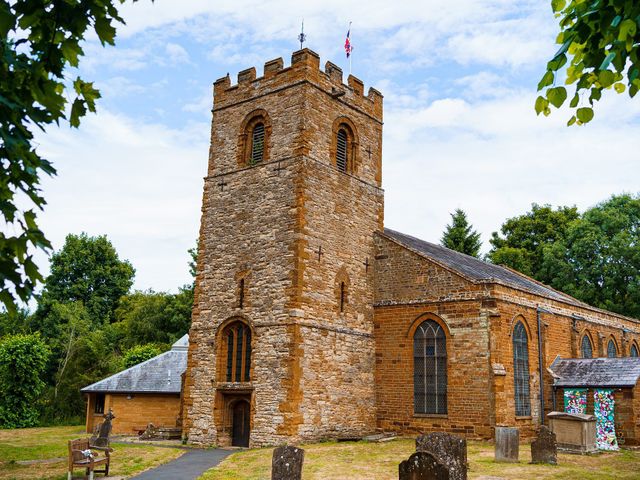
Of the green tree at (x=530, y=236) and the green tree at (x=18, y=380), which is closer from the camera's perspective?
the green tree at (x=18, y=380)

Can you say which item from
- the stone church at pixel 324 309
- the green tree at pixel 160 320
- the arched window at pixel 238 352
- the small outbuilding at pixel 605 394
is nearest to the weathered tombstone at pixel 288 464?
the stone church at pixel 324 309

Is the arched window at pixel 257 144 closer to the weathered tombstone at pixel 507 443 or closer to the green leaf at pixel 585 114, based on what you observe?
the weathered tombstone at pixel 507 443

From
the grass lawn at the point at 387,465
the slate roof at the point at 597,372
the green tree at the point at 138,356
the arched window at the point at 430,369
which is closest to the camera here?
the grass lawn at the point at 387,465

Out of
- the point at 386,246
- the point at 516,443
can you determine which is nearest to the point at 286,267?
the point at 386,246

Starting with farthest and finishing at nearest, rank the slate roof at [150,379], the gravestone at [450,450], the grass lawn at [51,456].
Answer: the slate roof at [150,379] < the grass lawn at [51,456] < the gravestone at [450,450]

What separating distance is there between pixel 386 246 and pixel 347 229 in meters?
1.99

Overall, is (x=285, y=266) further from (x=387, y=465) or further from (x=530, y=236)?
(x=530, y=236)

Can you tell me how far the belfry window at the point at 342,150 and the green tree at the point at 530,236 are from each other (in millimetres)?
26536

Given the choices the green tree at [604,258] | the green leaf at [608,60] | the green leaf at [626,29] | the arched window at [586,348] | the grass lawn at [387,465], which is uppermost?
the green tree at [604,258]

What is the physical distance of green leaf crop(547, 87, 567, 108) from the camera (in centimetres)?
562

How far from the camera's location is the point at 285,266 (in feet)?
78.0

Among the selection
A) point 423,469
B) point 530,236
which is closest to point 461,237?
point 530,236

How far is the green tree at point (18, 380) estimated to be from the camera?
35.7 metres

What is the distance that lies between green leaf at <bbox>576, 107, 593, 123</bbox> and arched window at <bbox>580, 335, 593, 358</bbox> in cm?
2746
